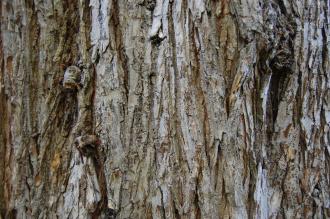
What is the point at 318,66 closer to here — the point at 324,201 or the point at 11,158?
the point at 324,201

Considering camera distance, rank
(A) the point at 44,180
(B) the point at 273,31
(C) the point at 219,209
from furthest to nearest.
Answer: (A) the point at 44,180
(B) the point at 273,31
(C) the point at 219,209

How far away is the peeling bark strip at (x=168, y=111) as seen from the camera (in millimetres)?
1502

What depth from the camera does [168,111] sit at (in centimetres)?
152

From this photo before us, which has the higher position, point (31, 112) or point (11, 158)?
point (31, 112)

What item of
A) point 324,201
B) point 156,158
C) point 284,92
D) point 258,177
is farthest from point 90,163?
point 324,201

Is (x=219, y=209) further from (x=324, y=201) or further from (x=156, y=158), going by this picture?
(x=324, y=201)

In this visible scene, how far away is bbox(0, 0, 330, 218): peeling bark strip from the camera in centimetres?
150

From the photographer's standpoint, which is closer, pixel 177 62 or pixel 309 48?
A: pixel 177 62

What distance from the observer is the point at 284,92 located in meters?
1.69

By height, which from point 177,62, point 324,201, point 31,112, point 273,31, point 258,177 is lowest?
point 324,201

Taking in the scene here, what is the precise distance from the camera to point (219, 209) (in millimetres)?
1482

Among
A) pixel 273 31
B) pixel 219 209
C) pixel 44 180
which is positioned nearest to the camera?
pixel 219 209

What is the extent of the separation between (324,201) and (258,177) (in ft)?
1.02

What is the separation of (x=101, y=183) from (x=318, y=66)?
2.82 ft
